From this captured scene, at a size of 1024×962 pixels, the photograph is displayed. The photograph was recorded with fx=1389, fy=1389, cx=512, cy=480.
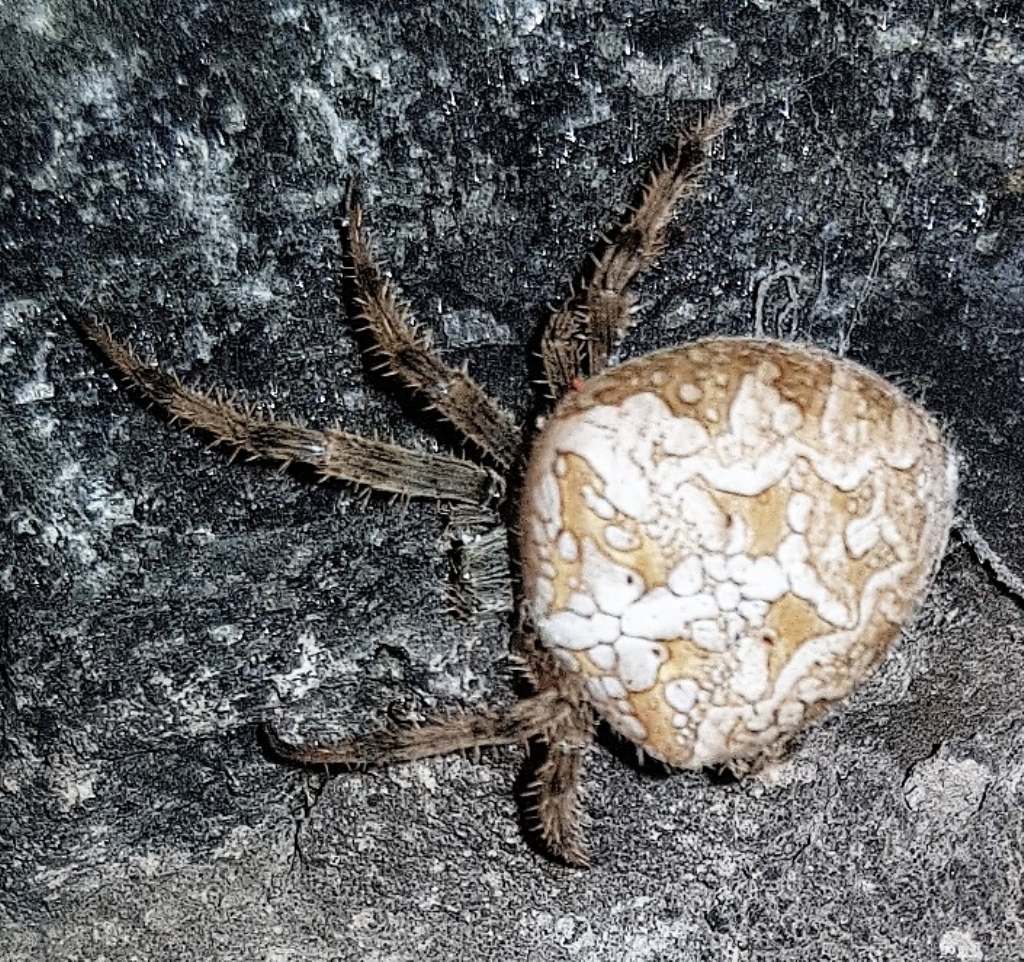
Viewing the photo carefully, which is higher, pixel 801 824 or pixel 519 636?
pixel 519 636

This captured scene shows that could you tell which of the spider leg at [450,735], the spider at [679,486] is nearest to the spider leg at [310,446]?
the spider at [679,486]

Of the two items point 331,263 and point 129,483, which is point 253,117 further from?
point 129,483

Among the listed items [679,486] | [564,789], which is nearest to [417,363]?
[679,486]

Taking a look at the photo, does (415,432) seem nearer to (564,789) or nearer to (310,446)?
(310,446)

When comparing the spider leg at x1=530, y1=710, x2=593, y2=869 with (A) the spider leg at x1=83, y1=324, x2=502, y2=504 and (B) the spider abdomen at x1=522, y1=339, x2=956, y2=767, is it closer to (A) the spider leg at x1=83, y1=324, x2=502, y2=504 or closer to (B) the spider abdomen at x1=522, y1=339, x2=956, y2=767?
(B) the spider abdomen at x1=522, y1=339, x2=956, y2=767

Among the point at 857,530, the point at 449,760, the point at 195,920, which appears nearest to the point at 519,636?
the point at 449,760
